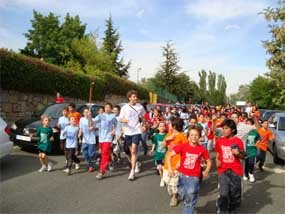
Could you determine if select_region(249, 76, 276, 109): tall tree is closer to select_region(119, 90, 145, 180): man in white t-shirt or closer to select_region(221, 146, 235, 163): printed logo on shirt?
select_region(119, 90, 145, 180): man in white t-shirt

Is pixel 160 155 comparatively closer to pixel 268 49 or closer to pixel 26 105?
pixel 26 105

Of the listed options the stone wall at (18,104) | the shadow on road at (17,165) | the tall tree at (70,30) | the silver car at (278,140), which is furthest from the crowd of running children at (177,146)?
the tall tree at (70,30)

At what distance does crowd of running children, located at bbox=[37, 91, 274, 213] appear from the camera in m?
5.02

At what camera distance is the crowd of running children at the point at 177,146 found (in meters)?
5.02

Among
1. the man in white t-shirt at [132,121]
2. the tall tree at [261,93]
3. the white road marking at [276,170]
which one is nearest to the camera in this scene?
the man in white t-shirt at [132,121]

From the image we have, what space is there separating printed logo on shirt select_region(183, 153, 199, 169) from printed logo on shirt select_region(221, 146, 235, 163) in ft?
1.78

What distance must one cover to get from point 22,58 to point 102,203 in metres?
11.7

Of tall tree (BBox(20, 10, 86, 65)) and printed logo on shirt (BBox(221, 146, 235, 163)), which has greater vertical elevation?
tall tree (BBox(20, 10, 86, 65))

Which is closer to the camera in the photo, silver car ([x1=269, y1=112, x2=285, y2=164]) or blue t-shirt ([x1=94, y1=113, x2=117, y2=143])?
blue t-shirt ([x1=94, y1=113, x2=117, y2=143])

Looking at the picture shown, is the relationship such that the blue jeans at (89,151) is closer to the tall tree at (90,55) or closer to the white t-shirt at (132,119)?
the white t-shirt at (132,119)

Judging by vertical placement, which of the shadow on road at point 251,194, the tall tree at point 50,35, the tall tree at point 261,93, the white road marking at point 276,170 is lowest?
the shadow on road at point 251,194

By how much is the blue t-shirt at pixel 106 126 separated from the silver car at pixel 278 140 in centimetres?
488

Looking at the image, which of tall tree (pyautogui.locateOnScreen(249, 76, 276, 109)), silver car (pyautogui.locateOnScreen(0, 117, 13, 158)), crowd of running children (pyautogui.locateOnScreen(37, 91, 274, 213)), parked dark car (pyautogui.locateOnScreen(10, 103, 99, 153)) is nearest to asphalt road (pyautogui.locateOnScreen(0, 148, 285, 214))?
crowd of running children (pyautogui.locateOnScreen(37, 91, 274, 213))

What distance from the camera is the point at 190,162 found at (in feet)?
16.2
